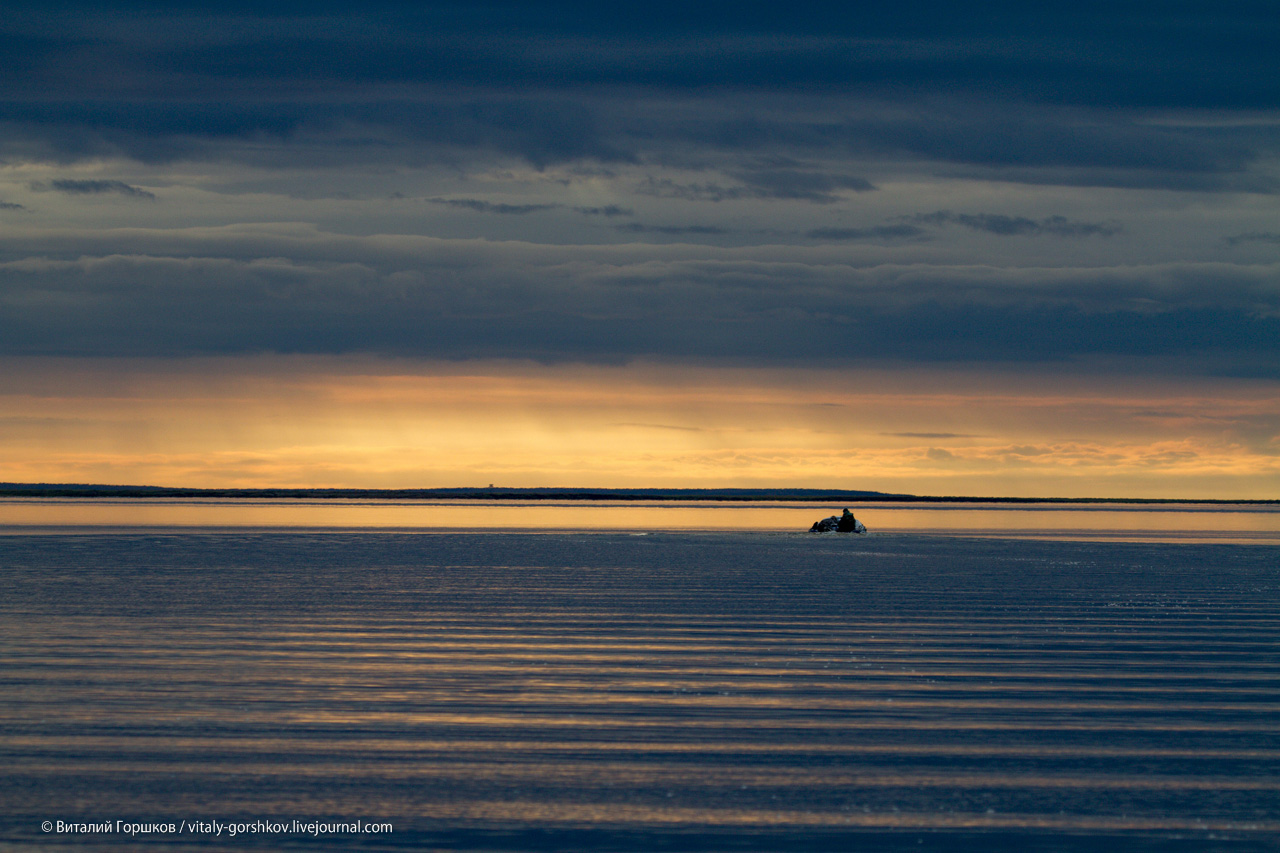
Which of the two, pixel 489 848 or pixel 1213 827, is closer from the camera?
pixel 489 848

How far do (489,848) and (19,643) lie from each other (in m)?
15.3

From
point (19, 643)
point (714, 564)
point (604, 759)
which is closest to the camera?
point (604, 759)

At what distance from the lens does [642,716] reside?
52.3 ft

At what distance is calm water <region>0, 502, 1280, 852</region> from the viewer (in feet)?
37.5

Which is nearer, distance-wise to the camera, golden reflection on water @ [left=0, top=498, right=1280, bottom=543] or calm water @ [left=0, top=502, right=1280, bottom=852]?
calm water @ [left=0, top=502, right=1280, bottom=852]

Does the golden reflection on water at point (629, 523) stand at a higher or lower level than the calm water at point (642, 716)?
higher

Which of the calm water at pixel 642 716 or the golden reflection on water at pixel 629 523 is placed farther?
the golden reflection on water at pixel 629 523

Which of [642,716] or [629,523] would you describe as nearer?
[642,716]

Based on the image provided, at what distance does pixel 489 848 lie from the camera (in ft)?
34.8

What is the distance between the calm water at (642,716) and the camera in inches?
450

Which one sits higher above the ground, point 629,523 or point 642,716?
point 629,523

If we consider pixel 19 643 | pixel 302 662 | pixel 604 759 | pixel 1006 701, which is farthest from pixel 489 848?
pixel 19 643

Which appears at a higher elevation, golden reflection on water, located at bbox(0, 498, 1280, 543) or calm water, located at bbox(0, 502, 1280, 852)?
golden reflection on water, located at bbox(0, 498, 1280, 543)

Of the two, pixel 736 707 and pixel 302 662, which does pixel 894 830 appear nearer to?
pixel 736 707
